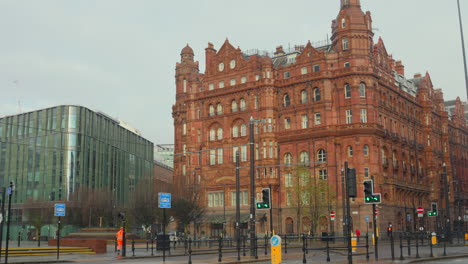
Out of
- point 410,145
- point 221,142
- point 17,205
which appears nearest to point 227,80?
point 221,142

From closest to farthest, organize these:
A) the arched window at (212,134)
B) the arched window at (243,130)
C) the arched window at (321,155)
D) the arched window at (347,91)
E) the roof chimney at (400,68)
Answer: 1. the arched window at (347,91)
2. the arched window at (321,155)
3. the arched window at (243,130)
4. the arched window at (212,134)
5. the roof chimney at (400,68)

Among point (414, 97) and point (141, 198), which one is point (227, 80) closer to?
point (141, 198)

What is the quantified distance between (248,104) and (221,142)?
7.43 meters

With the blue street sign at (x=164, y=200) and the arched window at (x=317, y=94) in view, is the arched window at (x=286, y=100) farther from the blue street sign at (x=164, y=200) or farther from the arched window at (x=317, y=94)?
the blue street sign at (x=164, y=200)

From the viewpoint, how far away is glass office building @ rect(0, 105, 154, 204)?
8300 centimetres

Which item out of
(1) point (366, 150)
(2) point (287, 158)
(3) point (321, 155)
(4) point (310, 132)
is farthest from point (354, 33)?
(2) point (287, 158)

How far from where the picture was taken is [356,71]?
241 feet

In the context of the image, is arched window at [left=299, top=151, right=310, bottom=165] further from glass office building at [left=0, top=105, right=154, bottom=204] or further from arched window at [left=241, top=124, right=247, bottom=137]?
glass office building at [left=0, top=105, right=154, bottom=204]

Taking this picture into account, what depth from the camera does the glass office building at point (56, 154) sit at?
83.0 meters

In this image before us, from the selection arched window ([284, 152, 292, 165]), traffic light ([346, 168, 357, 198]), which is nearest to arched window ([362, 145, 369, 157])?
arched window ([284, 152, 292, 165])

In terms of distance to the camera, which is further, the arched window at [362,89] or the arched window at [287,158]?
the arched window at [287,158]

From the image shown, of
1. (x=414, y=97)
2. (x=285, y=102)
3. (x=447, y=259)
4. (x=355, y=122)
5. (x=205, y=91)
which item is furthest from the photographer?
(x=414, y=97)

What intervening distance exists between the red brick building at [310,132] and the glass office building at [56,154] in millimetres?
A: 13068

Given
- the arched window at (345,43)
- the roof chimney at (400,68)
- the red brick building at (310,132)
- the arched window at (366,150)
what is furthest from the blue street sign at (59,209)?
the roof chimney at (400,68)
